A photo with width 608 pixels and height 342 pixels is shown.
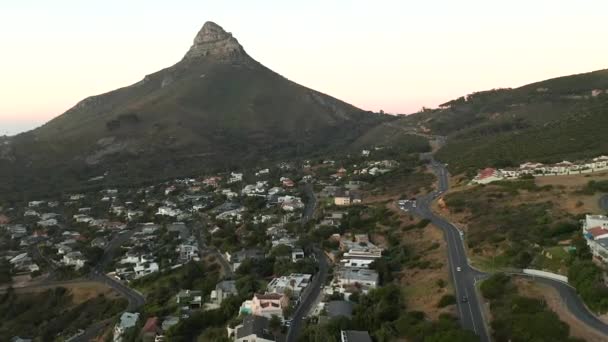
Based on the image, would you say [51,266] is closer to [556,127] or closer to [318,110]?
[556,127]

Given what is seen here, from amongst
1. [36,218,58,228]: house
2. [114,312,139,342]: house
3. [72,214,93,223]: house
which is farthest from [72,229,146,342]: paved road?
[36,218,58,228]: house

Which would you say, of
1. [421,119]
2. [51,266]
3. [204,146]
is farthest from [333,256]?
[421,119]

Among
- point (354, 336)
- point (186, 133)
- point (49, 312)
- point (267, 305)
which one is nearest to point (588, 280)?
point (354, 336)

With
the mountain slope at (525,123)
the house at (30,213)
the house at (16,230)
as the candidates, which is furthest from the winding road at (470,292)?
the house at (30,213)

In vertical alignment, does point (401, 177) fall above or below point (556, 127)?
below

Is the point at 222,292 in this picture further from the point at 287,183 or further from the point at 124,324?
the point at 287,183

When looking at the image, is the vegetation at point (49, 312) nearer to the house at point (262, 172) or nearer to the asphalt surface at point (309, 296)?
the asphalt surface at point (309, 296)

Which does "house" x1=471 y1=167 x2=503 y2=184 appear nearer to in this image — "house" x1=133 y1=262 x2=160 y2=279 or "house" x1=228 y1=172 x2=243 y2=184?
"house" x1=133 y1=262 x2=160 y2=279
